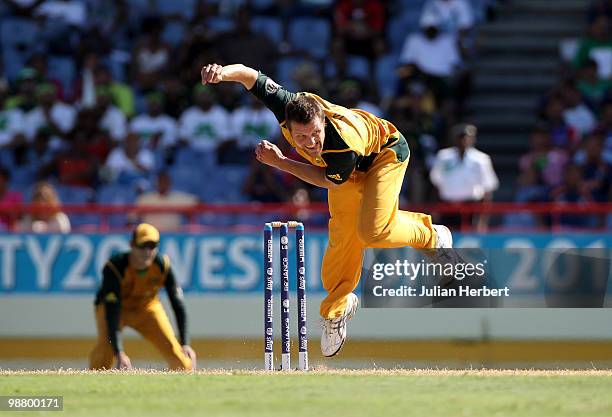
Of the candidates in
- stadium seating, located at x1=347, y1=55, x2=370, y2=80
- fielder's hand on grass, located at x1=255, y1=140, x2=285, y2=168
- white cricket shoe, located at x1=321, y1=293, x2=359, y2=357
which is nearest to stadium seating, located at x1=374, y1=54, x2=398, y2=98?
stadium seating, located at x1=347, y1=55, x2=370, y2=80

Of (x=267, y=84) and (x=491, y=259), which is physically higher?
(x=267, y=84)

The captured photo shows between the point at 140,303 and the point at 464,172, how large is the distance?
4347 mm

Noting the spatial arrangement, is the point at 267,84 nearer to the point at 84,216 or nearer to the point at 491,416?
the point at 491,416

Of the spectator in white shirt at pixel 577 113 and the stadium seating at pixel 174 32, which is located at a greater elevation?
the stadium seating at pixel 174 32

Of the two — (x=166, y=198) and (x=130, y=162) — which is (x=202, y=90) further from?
(x=166, y=198)

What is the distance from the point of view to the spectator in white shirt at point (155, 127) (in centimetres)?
1777

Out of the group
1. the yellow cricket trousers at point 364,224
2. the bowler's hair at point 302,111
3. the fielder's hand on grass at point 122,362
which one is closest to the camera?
the bowler's hair at point 302,111

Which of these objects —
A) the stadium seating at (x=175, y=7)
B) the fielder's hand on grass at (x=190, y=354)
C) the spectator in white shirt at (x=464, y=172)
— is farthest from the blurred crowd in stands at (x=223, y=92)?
the fielder's hand on grass at (x=190, y=354)

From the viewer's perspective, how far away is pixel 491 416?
827cm

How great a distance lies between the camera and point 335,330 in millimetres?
10602

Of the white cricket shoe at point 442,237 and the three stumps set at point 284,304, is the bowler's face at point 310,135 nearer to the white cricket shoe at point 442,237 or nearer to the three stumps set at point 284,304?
the three stumps set at point 284,304

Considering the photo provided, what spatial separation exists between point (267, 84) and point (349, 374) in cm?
222

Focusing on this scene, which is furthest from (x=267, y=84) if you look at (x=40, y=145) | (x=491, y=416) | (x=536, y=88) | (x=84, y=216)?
(x=536, y=88)

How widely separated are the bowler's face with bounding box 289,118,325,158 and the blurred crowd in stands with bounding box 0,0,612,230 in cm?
610
